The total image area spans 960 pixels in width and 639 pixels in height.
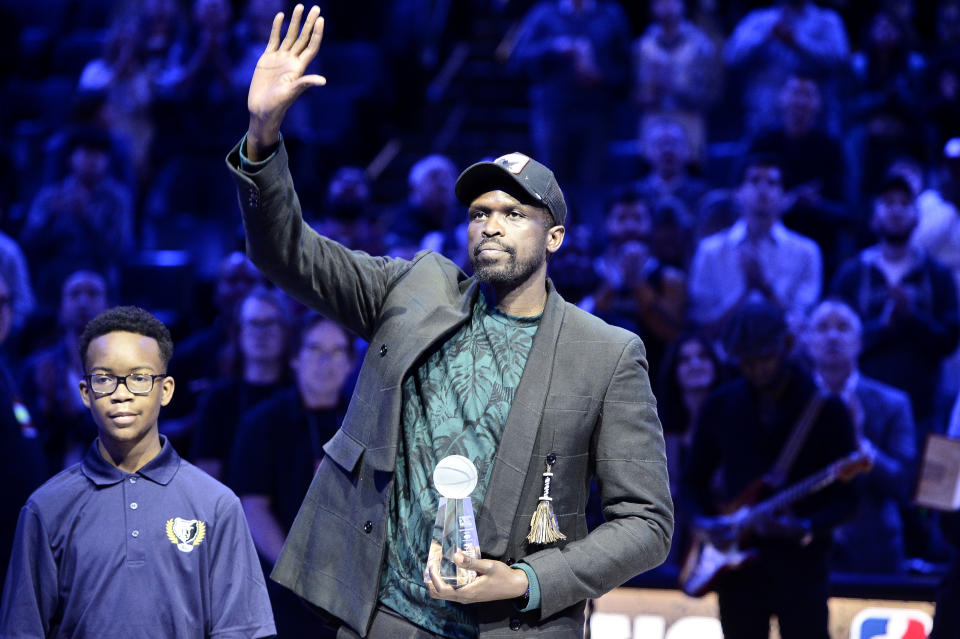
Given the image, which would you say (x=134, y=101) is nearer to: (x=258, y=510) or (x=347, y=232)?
(x=347, y=232)

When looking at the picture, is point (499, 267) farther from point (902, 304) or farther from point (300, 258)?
point (902, 304)

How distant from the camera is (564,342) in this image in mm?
3146

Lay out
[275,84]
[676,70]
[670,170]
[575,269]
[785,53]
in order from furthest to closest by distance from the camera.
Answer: [676,70]
[785,53]
[670,170]
[575,269]
[275,84]

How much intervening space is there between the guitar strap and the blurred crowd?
0.91ft

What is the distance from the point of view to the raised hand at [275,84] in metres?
2.87

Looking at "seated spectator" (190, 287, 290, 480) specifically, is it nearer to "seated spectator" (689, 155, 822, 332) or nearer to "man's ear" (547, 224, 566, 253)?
"seated spectator" (689, 155, 822, 332)

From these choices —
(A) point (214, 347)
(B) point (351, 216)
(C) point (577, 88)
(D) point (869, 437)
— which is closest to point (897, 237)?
(D) point (869, 437)

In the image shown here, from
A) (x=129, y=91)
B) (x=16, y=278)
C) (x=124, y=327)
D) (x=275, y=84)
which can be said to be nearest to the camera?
(x=275, y=84)

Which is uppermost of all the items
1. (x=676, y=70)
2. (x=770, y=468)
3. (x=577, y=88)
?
(x=676, y=70)

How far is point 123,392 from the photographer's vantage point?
3273 millimetres

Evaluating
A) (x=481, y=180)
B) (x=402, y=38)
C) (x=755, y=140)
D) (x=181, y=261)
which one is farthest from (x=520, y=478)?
(x=402, y=38)

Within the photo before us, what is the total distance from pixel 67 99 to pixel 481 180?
888cm

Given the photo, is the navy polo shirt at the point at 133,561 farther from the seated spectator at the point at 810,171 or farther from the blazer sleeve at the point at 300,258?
the seated spectator at the point at 810,171

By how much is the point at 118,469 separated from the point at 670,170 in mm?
5719
